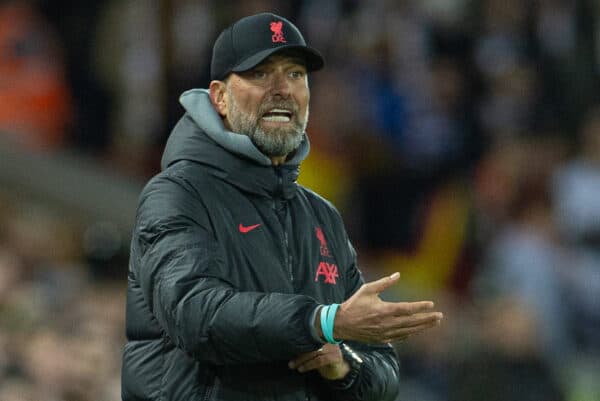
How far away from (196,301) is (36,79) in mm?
6008

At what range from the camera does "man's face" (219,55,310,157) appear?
A: 14.2ft

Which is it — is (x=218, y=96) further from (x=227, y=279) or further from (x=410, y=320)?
(x=410, y=320)

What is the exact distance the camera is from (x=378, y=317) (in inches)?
146

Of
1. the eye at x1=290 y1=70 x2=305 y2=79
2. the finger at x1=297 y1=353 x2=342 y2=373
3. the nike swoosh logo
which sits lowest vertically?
the finger at x1=297 y1=353 x2=342 y2=373

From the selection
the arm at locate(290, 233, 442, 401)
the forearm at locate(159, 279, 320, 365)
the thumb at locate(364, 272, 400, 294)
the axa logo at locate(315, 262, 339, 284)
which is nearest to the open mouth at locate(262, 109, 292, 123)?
the axa logo at locate(315, 262, 339, 284)

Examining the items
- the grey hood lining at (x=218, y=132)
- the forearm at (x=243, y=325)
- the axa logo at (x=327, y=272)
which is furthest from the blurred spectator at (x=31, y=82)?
the forearm at (x=243, y=325)

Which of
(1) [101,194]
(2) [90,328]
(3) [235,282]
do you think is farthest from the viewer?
(1) [101,194]

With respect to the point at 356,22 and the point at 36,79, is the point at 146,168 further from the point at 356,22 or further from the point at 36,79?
the point at 356,22

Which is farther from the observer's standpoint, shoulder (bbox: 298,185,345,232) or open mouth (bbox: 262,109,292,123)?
shoulder (bbox: 298,185,345,232)

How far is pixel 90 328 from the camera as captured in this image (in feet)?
24.8

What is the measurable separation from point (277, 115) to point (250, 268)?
53 cm

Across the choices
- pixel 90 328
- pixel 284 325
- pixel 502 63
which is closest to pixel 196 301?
pixel 284 325

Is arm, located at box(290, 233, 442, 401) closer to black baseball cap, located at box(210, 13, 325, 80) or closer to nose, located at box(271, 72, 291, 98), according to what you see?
nose, located at box(271, 72, 291, 98)

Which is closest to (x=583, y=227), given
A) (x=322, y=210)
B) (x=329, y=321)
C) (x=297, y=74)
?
(x=322, y=210)
